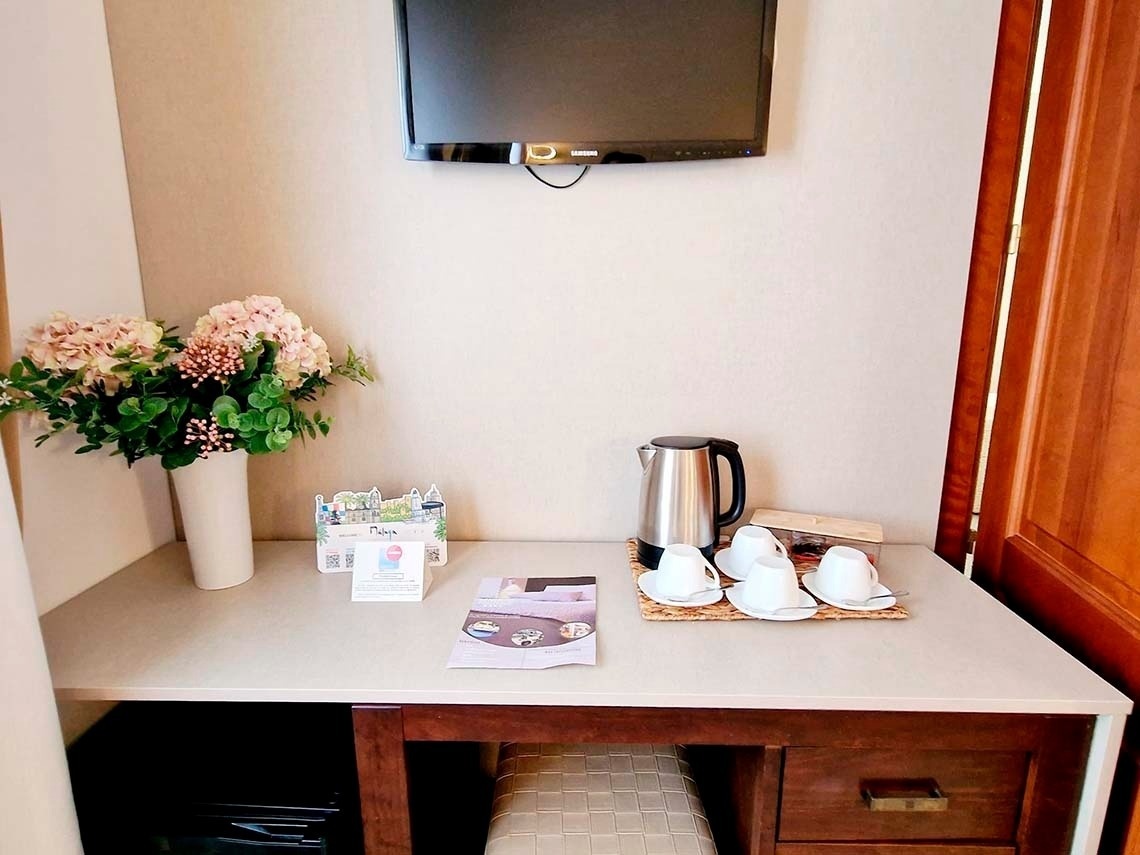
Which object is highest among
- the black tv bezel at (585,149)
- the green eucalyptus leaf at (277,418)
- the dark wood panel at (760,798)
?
the black tv bezel at (585,149)

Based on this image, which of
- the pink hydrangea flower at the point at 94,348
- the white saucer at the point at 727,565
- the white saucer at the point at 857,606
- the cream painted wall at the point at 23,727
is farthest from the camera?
the white saucer at the point at 727,565

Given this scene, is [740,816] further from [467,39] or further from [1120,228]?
[467,39]

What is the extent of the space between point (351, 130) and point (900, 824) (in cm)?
155

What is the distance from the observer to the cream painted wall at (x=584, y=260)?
4.05 feet

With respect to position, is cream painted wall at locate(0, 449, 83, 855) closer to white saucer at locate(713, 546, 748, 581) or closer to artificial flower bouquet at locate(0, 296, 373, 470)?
artificial flower bouquet at locate(0, 296, 373, 470)

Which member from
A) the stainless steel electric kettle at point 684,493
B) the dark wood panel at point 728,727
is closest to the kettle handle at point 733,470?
the stainless steel electric kettle at point 684,493

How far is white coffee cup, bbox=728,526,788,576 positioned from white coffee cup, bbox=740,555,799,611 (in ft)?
0.27

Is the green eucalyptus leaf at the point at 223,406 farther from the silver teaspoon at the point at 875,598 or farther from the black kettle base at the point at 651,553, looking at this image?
the silver teaspoon at the point at 875,598

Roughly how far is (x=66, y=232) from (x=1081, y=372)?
1.81m

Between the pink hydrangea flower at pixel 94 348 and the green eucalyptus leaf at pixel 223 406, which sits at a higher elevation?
the pink hydrangea flower at pixel 94 348

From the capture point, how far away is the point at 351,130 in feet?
4.16

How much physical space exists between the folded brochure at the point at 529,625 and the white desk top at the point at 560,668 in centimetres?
2

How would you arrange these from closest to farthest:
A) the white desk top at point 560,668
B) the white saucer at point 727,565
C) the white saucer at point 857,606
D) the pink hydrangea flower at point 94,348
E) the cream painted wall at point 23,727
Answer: the cream painted wall at point 23,727 → the white desk top at point 560,668 → the pink hydrangea flower at point 94,348 → the white saucer at point 857,606 → the white saucer at point 727,565

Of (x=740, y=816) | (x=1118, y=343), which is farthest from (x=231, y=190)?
(x=1118, y=343)
